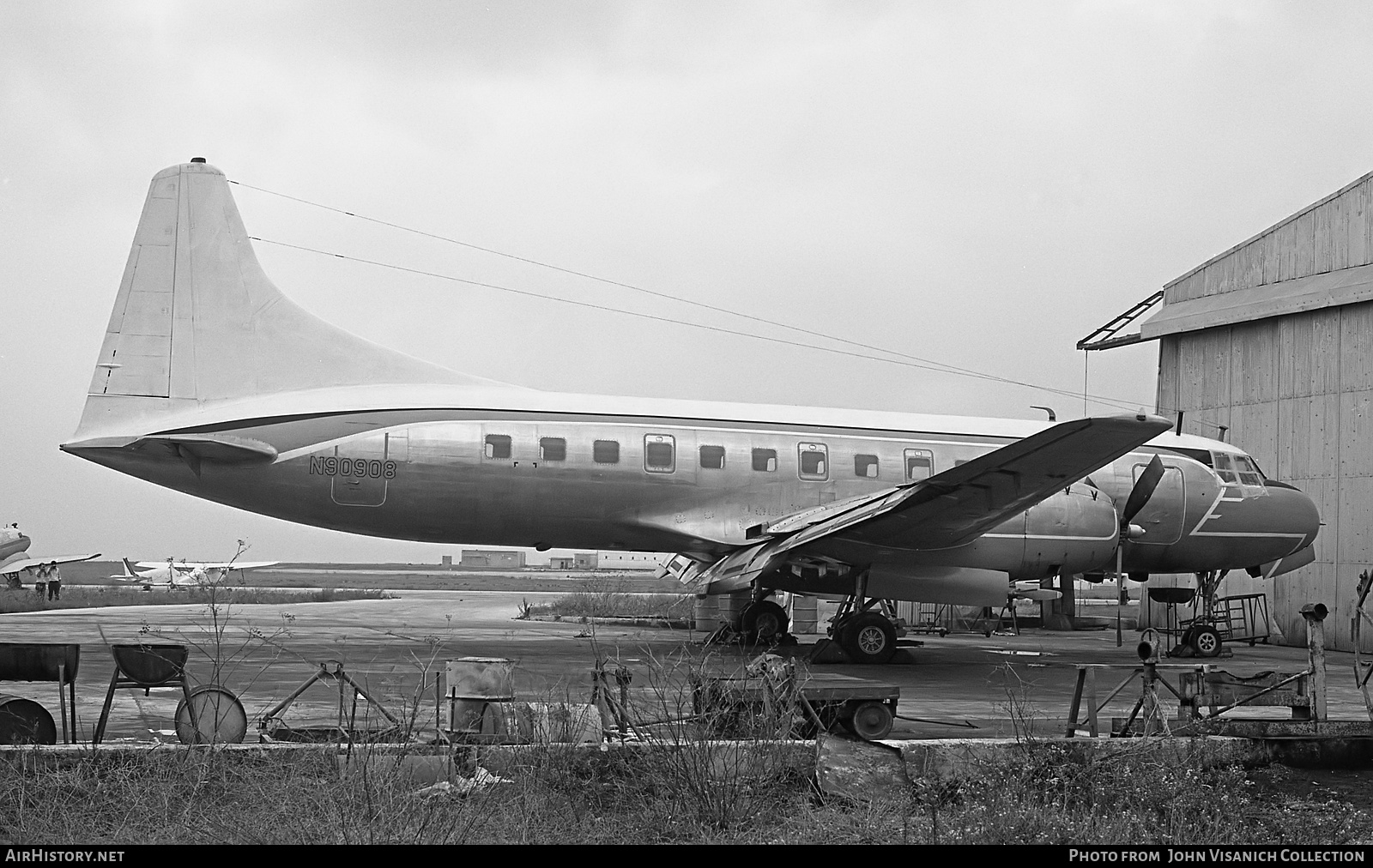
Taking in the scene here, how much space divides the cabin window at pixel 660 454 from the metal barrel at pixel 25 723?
32.9 feet

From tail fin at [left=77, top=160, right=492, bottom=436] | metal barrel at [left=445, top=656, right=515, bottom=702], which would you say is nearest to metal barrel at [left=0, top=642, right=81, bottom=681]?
metal barrel at [left=445, top=656, right=515, bottom=702]

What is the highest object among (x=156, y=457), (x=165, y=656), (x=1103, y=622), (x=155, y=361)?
(x=155, y=361)

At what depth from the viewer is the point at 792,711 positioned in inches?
291

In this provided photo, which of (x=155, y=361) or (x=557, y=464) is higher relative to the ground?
(x=155, y=361)

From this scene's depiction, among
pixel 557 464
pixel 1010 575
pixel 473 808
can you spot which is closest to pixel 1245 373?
pixel 1010 575

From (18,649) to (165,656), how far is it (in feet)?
3.42

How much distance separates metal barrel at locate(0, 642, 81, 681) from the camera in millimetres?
7754

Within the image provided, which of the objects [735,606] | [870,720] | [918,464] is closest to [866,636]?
[918,464]

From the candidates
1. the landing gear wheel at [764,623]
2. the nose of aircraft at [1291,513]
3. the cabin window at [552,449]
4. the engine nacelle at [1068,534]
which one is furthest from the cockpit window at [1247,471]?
the cabin window at [552,449]

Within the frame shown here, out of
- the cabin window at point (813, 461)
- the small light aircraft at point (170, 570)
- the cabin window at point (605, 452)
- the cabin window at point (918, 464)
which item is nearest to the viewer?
the cabin window at point (605, 452)

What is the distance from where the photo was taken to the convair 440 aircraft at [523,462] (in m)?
15.3

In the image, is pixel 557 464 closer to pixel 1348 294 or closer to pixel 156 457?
pixel 156 457

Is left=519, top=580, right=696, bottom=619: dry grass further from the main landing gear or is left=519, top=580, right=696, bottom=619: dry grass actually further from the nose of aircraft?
the nose of aircraft

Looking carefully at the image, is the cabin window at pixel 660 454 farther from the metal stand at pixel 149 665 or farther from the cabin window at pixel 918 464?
the metal stand at pixel 149 665
